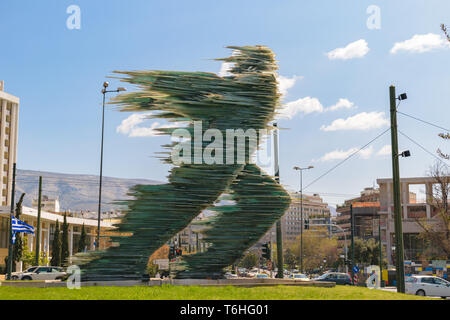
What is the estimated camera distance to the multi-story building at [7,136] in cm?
9150

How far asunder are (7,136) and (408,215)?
66358 millimetres

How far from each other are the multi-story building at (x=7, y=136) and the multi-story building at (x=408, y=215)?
60.5m

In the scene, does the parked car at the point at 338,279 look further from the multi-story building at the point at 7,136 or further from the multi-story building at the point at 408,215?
the multi-story building at the point at 7,136

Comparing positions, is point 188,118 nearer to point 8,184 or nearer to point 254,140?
point 254,140

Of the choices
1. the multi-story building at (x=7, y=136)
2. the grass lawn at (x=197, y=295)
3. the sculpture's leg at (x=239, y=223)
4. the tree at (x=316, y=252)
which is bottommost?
the tree at (x=316, y=252)

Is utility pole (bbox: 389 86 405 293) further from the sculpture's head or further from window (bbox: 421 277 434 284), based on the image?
window (bbox: 421 277 434 284)

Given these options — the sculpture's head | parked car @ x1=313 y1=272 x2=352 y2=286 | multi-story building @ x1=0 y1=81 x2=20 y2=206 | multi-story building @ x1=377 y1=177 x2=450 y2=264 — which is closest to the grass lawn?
the sculpture's head

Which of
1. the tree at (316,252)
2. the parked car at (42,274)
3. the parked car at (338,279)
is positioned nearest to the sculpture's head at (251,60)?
the parked car at (42,274)

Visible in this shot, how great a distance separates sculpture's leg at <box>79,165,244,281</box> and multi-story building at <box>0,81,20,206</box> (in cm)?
7737

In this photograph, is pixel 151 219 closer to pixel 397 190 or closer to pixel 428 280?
pixel 397 190

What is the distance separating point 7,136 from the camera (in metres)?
94.1

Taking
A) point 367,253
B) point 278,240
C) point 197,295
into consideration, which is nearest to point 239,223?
point 197,295
